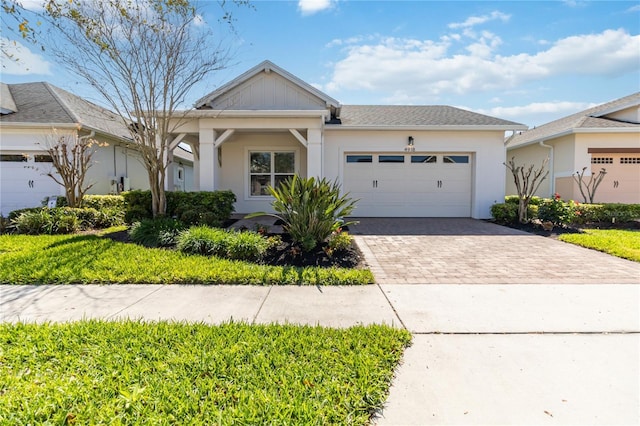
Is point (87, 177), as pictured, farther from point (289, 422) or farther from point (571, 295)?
point (571, 295)

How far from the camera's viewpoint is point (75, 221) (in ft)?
27.9

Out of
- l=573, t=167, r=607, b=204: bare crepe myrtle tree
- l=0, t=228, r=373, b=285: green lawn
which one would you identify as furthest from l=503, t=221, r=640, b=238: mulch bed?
l=0, t=228, r=373, b=285: green lawn

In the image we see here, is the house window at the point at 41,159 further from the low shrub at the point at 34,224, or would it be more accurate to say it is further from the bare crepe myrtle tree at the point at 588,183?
the bare crepe myrtle tree at the point at 588,183

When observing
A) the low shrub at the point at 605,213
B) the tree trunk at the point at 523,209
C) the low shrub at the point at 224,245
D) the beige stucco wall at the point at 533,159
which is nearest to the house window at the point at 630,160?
the beige stucco wall at the point at 533,159

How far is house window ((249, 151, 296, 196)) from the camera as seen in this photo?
12602 millimetres

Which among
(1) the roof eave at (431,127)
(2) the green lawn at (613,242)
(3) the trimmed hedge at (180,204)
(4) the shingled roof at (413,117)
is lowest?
(2) the green lawn at (613,242)

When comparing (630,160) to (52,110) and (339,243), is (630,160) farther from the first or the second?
(52,110)

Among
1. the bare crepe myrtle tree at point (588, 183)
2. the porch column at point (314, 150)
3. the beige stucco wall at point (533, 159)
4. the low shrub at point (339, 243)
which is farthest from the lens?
the beige stucco wall at point (533, 159)

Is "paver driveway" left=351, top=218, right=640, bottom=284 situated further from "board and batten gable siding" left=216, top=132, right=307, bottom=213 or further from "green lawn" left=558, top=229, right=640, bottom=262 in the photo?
"board and batten gable siding" left=216, top=132, right=307, bottom=213

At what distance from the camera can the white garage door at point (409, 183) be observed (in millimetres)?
12180

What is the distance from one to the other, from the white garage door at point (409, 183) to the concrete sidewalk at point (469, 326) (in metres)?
7.80

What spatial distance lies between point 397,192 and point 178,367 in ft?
35.5

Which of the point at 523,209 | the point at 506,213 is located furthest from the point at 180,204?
the point at 523,209

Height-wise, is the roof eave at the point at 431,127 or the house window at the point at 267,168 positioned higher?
the roof eave at the point at 431,127
